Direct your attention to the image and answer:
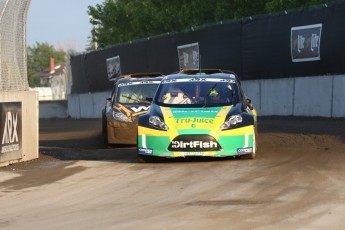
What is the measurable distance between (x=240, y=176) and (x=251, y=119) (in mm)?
2216

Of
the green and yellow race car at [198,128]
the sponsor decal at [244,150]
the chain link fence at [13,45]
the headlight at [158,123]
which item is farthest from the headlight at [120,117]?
the sponsor decal at [244,150]

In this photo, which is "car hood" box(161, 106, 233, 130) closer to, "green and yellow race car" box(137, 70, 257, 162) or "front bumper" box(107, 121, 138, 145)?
"green and yellow race car" box(137, 70, 257, 162)

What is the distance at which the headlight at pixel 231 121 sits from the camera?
1244cm

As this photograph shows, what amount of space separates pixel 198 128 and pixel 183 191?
2.98m

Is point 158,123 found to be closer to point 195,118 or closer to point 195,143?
point 195,118

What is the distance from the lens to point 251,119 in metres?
12.7

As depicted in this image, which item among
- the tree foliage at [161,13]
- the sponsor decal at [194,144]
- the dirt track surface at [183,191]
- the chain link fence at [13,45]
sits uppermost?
the tree foliage at [161,13]

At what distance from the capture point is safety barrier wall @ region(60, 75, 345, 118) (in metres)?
19.6

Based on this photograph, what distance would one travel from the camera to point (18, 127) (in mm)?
13609

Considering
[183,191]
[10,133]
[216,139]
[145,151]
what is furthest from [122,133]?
[183,191]

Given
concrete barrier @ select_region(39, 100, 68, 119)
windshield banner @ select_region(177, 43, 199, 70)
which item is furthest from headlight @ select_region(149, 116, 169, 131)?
concrete barrier @ select_region(39, 100, 68, 119)

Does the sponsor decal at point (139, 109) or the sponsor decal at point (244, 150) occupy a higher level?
the sponsor decal at point (139, 109)

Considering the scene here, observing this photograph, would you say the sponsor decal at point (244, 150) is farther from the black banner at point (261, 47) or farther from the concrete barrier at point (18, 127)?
the concrete barrier at point (18, 127)

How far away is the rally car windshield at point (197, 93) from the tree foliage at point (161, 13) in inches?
593
